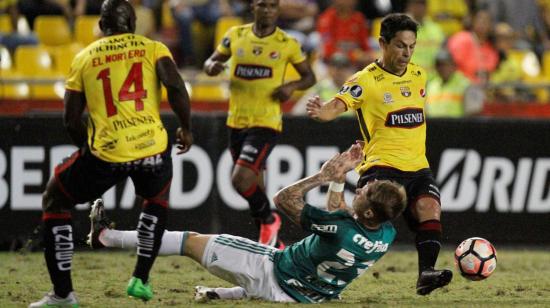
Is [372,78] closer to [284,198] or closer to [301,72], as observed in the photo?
[284,198]

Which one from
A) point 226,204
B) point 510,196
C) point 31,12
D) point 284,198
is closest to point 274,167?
point 226,204

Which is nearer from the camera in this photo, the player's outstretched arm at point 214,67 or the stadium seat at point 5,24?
the player's outstretched arm at point 214,67

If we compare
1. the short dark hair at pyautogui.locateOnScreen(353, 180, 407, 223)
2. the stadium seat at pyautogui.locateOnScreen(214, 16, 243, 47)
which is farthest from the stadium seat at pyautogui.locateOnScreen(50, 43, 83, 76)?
the short dark hair at pyautogui.locateOnScreen(353, 180, 407, 223)

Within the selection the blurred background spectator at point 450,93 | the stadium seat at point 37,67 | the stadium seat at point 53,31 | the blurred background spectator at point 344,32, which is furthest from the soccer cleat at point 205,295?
the stadium seat at point 53,31

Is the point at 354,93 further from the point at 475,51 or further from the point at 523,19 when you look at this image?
the point at 523,19

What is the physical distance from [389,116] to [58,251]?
2.82m

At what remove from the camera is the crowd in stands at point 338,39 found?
50.6 ft

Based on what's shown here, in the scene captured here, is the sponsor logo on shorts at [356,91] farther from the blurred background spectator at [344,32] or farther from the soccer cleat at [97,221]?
the blurred background spectator at [344,32]

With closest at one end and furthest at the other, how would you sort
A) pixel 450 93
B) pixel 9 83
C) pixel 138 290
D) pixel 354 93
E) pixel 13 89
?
pixel 138 290 < pixel 354 93 < pixel 9 83 < pixel 13 89 < pixel 450 93

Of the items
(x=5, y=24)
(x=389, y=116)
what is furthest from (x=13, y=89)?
(x=389, y=116)

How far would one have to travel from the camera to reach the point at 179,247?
8.45m

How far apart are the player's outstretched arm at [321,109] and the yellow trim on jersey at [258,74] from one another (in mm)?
2461

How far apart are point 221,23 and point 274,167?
15.2ft

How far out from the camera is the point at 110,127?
26.0 feet
